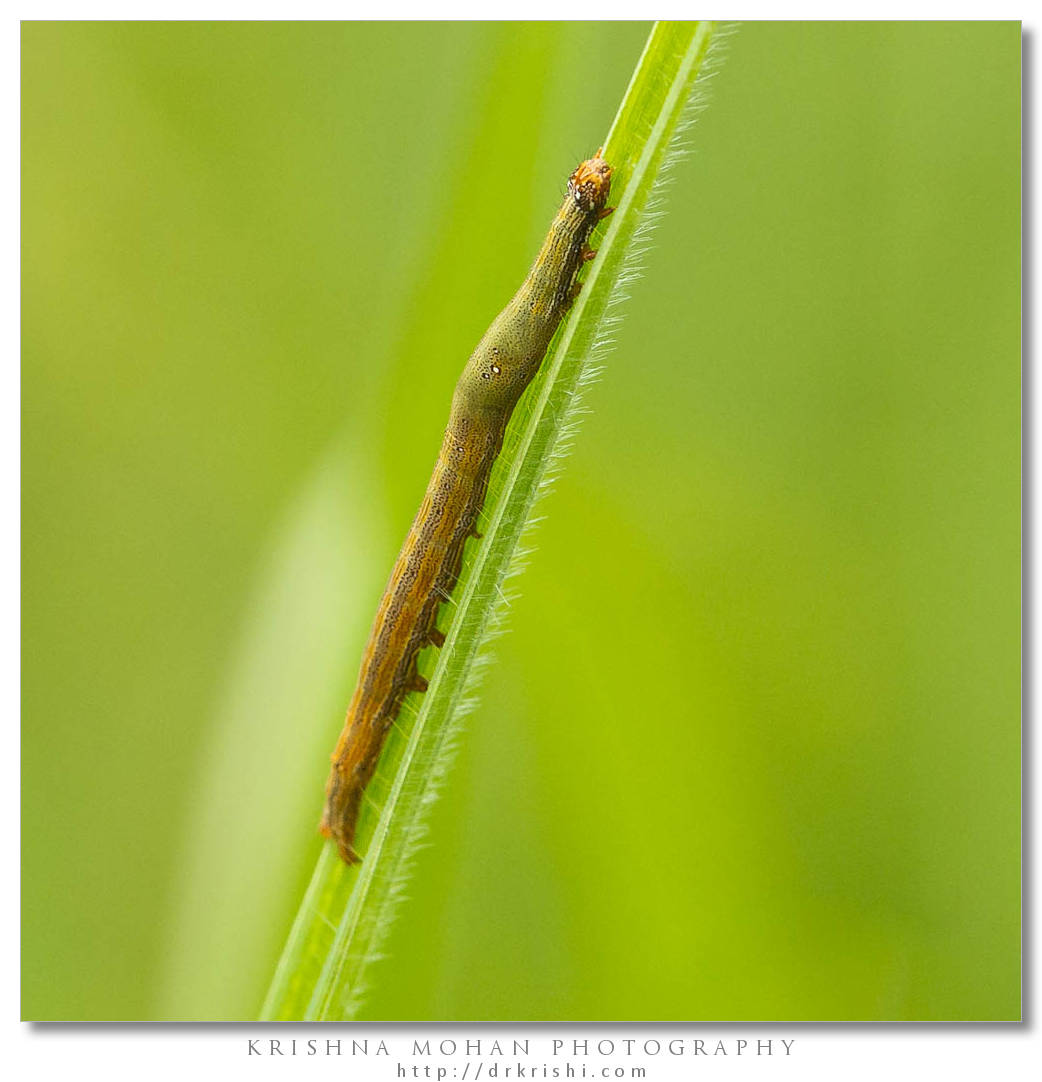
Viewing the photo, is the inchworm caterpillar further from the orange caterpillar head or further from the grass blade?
the grass blade

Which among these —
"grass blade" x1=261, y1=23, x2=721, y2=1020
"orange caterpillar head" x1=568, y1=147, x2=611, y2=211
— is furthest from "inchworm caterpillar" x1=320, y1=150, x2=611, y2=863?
"grass blade" x1=261, y1=23, x2=721, y2=1020

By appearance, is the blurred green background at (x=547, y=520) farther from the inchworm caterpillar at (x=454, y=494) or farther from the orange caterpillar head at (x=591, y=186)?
the orange caterpillar head at (x=591, y=186)

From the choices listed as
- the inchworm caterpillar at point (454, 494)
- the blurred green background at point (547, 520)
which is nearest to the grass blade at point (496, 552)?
the inchworm caterpillar at point (454, 494)

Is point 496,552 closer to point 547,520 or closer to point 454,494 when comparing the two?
point 454,494

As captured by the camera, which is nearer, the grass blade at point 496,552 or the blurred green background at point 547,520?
the grass blade at point 496,552

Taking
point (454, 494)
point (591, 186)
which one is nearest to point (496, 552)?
point (454, 494)

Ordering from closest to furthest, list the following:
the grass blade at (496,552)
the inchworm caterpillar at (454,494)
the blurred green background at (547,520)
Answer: the grass blade at (496,552)
the inchworm caterpillar at (454,494)
the blurred green background at (547,520)
